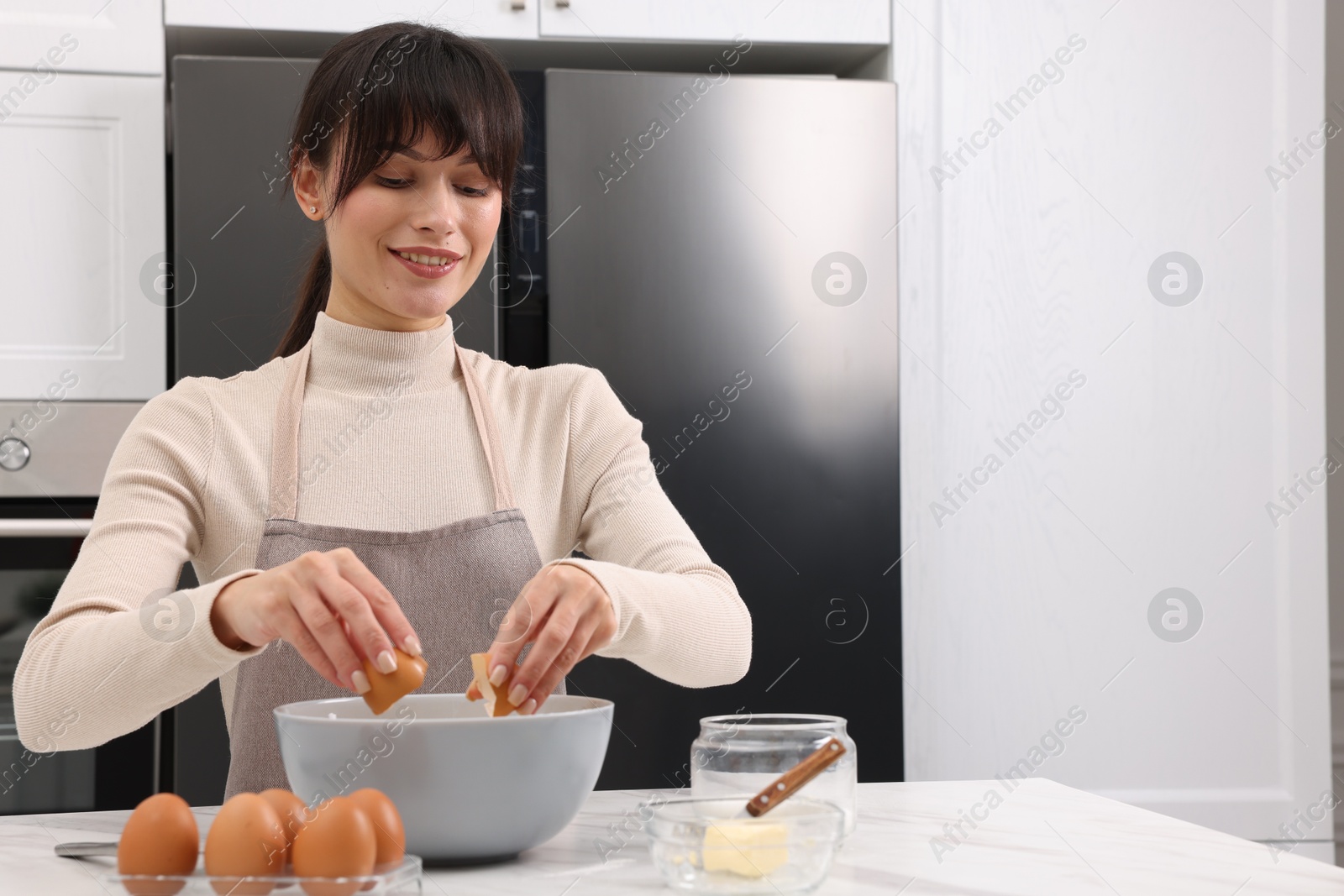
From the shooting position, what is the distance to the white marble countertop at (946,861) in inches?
28.7

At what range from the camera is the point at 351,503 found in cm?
119

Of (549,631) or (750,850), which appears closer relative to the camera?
(750,850)

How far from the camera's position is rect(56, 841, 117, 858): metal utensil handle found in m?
0.78

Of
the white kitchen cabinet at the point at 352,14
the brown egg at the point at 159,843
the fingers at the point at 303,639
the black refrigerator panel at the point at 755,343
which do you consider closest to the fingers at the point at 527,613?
the fingers at the point at 303,639

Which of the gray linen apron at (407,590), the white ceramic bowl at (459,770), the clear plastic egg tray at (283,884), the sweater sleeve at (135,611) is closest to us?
the clear plastic egg tray at (283,884)

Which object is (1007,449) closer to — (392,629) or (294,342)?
(294,342)

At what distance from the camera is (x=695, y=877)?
697 mm

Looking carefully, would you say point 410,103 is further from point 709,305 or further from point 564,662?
point 709,305

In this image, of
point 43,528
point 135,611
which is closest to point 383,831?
point 135,611

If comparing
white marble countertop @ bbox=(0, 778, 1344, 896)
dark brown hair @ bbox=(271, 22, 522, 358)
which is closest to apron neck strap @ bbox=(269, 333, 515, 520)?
dark brown hair @ bbox=(271, 22, 522, 358)

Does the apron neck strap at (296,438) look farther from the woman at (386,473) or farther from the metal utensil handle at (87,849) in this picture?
the metal utensil handle at (87,849)

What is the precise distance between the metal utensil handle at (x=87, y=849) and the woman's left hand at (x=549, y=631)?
247 millimetres

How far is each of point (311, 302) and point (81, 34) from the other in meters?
0.75

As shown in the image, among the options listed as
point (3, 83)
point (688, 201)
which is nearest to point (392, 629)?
point (688, 201)
